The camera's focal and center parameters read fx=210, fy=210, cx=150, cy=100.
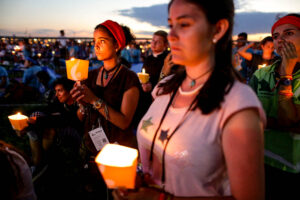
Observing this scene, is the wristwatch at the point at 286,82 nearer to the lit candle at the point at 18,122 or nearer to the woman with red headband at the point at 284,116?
the woman with red headband at the point at 284,116

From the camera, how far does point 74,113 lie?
4203 mm

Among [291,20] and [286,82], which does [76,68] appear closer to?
[286,82]

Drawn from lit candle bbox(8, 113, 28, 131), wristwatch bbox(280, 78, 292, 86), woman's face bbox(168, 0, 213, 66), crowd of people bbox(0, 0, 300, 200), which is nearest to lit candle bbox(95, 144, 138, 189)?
crowd of people bbox(0, 0, 300, 200)

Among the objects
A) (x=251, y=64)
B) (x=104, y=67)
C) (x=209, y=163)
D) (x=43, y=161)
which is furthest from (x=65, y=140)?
(x=251, y=64)

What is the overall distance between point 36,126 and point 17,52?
61.7 ft

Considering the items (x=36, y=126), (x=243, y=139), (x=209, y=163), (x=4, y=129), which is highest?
(x=243, y=139)

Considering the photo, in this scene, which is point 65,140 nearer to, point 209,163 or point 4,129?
point 4,129

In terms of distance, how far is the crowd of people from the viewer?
101cm

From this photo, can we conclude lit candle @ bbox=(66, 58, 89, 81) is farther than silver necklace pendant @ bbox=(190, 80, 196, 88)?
Yes

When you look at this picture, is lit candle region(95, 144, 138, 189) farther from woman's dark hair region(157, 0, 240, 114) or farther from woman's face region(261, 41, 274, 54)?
woman's face region(261, 41, 274, 54)

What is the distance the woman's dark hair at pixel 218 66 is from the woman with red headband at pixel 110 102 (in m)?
1.15

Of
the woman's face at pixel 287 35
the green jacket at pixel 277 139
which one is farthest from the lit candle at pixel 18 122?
the woman's face at pixel 287 35

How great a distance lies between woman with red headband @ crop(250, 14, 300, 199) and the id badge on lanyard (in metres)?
1.67

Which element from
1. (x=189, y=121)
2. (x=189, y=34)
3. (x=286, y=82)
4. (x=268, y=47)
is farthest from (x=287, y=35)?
(x=268, y=47)
